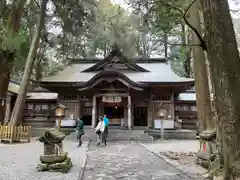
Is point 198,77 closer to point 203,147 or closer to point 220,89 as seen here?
point 203,147

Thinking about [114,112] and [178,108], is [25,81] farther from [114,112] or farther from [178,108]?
[178,108]

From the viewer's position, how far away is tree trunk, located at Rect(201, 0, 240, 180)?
296cm

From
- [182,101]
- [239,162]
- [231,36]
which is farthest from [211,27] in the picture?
[182,101]

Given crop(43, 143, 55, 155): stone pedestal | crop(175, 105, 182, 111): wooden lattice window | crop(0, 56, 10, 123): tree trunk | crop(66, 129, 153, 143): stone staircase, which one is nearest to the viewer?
crop(43, 143, 55, 155): stone pedestal

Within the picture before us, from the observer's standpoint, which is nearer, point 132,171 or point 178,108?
point 132,171

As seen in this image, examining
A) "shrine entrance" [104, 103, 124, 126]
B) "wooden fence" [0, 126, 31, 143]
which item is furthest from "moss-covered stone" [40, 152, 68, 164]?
"shrine entrance" [104, 103, 124, 126]

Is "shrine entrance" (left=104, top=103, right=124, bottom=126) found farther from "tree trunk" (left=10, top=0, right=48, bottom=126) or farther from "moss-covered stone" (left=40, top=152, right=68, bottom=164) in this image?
"moss-covered stone" (left=40, top=152, right=68, bottom=164)

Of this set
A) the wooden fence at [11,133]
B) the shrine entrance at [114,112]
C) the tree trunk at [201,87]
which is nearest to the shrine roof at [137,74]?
the shrine entrance at [114,112]

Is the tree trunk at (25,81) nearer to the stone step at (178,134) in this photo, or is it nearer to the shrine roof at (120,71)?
the shrine roof at (120,71)

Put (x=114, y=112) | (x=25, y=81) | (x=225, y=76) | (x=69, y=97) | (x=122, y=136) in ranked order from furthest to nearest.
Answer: (x=114, y=112)
(x=69, y=97)
(x=122, y=136)
(x=25, y=81)
(x=225, y=76)

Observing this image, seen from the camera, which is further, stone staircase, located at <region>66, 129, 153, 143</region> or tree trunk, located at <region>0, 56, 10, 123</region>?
stone staircase, located at <region>66, 129, 153, 143</region>

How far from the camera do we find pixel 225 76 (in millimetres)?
3031

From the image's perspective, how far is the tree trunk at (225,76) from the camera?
296 cm

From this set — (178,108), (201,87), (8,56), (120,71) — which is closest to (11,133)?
(8,56)
